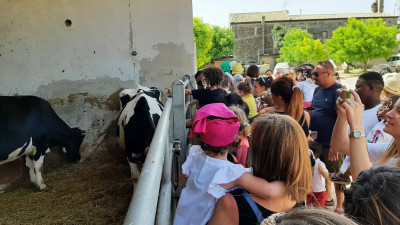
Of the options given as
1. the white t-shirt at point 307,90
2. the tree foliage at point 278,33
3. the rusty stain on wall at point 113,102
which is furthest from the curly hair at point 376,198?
the tree foliage at point 278,33

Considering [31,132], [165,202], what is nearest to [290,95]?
[165,202]

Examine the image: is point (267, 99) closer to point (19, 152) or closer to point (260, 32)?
point (19, 152)

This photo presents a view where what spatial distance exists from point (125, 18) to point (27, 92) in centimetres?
209

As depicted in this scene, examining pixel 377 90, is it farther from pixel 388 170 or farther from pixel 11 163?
pixel 11 163

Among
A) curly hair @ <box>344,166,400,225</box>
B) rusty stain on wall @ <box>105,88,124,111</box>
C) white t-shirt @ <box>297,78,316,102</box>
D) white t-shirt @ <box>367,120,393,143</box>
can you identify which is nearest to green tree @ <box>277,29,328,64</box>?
white t-shirt @ <box>297,78,316,102</box>

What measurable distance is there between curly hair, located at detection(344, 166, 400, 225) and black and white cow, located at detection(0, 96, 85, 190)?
4676 millimetres

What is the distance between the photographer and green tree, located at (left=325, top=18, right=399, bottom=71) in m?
37.0

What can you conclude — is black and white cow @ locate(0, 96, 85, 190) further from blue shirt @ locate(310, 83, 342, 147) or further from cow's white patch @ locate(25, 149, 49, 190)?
blue shirt @ locate(310, 83, 342, 147)

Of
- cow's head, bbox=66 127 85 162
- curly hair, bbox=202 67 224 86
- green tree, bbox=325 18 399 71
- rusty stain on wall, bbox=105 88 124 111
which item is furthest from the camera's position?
green tree, bbox=325 18 399 71

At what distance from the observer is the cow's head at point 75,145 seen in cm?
561

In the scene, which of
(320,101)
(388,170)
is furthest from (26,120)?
(388,170)

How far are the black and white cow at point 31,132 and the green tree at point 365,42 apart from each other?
37.4 metres

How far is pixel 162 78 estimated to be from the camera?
6273mm

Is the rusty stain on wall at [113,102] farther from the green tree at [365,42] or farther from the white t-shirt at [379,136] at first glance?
the green tree at [365,42]
